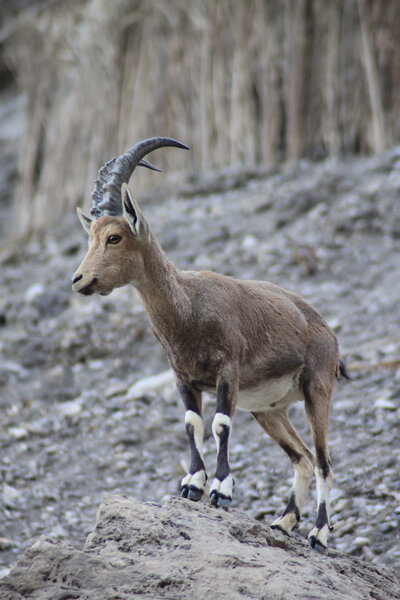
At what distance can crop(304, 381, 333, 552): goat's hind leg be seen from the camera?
19.2ft

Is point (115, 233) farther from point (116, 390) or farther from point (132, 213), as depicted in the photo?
point (116, 390)

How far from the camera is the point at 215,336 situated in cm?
564

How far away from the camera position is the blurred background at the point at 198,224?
8430mm

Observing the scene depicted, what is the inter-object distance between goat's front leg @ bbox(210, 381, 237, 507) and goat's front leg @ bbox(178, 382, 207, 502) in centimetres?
11

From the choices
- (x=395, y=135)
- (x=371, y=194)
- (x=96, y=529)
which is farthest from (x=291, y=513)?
(x=395, y=135)

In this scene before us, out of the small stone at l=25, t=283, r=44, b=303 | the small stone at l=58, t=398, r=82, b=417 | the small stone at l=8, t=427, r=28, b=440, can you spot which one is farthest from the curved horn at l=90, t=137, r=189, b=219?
the small stone at l=25, t=283, r=44, b=303

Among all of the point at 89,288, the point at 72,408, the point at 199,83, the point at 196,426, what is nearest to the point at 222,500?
the point at 196,426

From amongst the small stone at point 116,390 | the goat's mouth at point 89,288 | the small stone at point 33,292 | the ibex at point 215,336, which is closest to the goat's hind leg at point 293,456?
the ibex at point 215,336

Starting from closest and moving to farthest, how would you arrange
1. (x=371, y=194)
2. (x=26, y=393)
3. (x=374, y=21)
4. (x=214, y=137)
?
(x=26, y=393)
(x=371, y=194)
(x=374, y=21)
(x=214, y=137)

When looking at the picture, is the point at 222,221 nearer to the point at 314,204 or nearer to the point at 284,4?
the point at 314,204

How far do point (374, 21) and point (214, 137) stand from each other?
3575mm

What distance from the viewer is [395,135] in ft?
44.6

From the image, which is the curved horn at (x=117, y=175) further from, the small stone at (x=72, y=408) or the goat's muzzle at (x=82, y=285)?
the small stone at (x=72, y=408)

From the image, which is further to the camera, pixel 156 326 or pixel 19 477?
pixel 19 477
